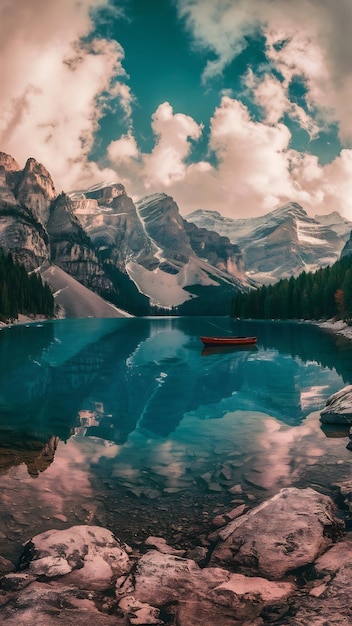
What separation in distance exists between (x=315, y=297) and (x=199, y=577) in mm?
152719

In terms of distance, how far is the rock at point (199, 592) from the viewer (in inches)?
289

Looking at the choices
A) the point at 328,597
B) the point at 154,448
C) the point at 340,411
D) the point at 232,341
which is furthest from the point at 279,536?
the point at 232,341

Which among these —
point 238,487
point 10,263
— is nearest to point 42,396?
point 238,487

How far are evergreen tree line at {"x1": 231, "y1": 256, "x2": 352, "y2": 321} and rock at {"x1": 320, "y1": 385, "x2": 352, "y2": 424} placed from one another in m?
89.7

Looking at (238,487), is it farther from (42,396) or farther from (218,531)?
(42,396)

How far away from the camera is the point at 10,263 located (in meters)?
176

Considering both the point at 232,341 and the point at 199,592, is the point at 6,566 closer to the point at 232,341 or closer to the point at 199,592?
the point at 199,592

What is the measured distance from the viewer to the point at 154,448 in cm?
1958

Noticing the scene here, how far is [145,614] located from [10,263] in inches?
7281

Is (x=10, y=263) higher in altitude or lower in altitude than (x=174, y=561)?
higher

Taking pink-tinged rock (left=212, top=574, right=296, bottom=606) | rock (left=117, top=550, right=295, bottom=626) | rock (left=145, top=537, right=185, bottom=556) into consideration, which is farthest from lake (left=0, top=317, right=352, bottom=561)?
pink-tinged rock (left=212, top=574, right=296, bottom=606)

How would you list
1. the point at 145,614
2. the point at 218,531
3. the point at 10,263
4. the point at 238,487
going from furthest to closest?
the point at 10,263
the point at 238,487
the point at 218,531
the point at 145,614

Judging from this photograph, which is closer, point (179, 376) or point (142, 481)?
point (142, 481)

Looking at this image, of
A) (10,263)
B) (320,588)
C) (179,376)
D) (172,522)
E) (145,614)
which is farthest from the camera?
(10,263)
